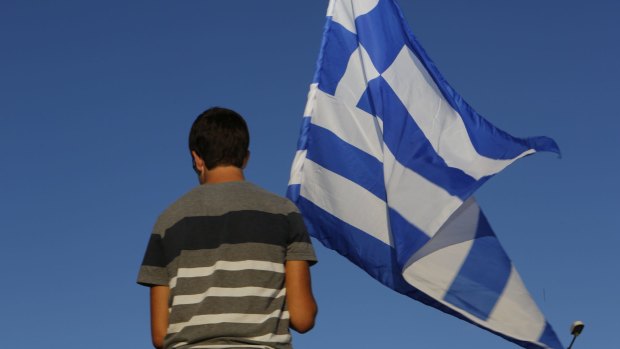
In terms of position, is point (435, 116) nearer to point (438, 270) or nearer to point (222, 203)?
point (438, 270)

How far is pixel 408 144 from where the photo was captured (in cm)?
1050

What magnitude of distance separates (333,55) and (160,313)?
6763mm

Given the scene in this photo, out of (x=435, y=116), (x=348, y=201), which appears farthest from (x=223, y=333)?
(x=435, y=116)

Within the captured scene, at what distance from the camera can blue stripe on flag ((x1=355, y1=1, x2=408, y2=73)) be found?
36.3ft

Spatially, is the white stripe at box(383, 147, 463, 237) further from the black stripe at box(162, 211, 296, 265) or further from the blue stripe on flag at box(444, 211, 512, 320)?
the black stripe at box(162, 211, 296, 265)

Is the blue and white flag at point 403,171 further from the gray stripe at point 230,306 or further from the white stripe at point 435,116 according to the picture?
the gray stripe at point 230,306

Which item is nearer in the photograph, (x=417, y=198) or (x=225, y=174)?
(x=225, y=174)

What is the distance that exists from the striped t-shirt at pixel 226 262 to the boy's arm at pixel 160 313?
0.14ft

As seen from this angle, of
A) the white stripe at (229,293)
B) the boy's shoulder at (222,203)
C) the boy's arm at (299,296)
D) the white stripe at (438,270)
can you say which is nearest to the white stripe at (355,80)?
the white stripe at (438,270)

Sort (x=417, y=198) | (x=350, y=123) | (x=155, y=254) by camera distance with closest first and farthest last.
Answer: (x=155, y=254), (x=417, y=198), (x=350, y=123)

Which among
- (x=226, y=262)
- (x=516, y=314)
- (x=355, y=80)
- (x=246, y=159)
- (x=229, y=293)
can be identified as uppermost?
(x=355, y=80)

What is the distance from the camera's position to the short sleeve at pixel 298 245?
15.3ft

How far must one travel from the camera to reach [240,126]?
4777 mm

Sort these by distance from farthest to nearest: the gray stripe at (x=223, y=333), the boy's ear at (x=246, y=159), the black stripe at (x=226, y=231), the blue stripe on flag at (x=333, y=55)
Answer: the blue stripe on flag at (x=333, y=55)
the boy's ear at (x=246, y=159)
the black stripe at (x=226, y=231)
the gray stripe at (x=223, y=333)
